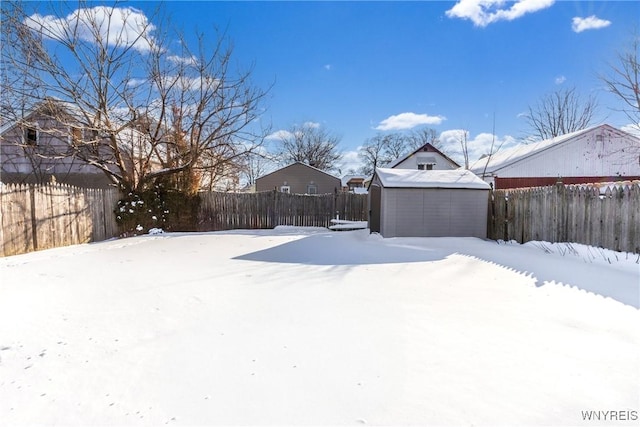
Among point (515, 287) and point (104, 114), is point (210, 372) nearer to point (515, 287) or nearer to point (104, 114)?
point (515, 287)

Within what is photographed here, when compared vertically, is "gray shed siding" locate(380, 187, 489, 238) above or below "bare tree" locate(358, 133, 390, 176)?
below

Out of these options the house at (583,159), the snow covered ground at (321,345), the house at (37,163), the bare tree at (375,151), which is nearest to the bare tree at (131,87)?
the house at (37,163)

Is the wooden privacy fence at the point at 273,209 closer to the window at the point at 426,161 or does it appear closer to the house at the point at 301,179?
the window at the point at 426,161

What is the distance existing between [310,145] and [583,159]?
2874cm

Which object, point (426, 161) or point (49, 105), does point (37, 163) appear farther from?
point (426, 161)

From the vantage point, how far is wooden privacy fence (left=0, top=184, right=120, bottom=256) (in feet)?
22.2

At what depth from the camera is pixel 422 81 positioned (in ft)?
44.1

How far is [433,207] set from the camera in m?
8.70

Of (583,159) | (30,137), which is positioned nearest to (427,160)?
(583,159)

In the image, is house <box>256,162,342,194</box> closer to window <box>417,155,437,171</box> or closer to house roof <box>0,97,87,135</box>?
window <box>417,155,437,171</box>

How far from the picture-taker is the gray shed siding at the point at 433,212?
862 centimetres

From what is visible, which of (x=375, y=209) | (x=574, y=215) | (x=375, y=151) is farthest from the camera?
(x=375, y=151)

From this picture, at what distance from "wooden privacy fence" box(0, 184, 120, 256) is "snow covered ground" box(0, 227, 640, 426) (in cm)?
199

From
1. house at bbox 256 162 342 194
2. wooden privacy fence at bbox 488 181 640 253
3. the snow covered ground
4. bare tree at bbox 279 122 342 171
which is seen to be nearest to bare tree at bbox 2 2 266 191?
the snow covered ground
